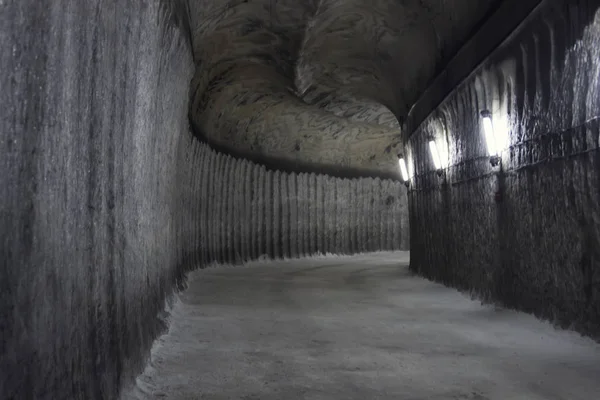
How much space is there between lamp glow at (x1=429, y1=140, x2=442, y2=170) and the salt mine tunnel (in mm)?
29

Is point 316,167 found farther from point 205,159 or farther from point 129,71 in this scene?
point 129,71

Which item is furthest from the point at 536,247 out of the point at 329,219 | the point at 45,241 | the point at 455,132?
the point at 329,219

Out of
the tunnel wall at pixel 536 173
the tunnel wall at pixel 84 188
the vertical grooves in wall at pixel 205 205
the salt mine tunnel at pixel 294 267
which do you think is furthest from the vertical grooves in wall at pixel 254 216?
the tunnel wall at pixel 84 188

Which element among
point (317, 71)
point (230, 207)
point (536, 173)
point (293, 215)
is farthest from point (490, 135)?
point (293, 215)

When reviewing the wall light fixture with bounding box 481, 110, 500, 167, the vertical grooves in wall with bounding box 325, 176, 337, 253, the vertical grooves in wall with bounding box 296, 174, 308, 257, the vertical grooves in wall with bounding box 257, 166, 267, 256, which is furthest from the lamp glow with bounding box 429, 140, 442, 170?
the vertical grooves in wall with bounding box 325, 176, 337, 253

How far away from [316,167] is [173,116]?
855 cm

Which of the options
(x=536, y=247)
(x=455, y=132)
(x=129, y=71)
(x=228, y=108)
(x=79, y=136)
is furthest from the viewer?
(x=228, y=108)

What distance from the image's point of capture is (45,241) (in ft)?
6.22

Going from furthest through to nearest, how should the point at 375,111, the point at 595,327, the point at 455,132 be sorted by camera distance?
1. the point at 375,111
2. the point at 455,132
3. the point at 595,327

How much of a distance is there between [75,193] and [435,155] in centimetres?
577

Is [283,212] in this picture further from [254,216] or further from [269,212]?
[254,216]

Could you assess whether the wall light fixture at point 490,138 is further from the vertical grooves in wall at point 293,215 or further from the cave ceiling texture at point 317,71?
the vertical grooves in wall at point 293,215

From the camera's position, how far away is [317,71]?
9.75 meters

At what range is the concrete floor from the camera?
3.06 meters
